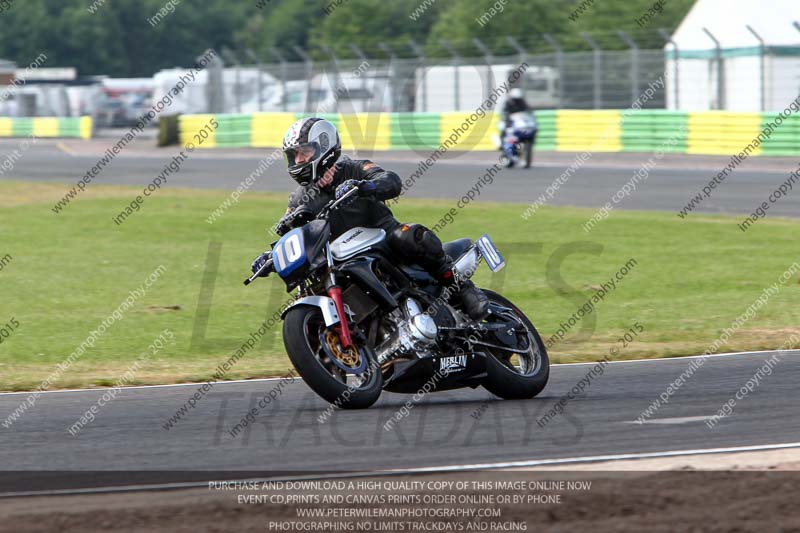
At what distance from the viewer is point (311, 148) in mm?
8180

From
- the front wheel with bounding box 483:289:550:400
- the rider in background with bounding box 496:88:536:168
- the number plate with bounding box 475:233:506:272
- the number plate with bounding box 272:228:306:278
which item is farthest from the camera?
the rider in background with bounding box 496:88:536:168

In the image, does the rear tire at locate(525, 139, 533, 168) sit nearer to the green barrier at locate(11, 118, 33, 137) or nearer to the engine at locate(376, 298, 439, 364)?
the engine at locate(376, 298, 439, 364)

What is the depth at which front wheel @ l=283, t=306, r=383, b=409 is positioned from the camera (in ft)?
24.9

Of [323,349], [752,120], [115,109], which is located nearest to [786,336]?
[323,349]

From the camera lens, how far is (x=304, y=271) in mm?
7867

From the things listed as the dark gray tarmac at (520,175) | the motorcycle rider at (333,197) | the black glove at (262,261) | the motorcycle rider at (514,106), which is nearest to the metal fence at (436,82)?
the dark gray tarmac at (520,175)

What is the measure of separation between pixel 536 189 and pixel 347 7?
5659 centimetres

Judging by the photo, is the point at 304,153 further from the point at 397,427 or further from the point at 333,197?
the point at 397,427

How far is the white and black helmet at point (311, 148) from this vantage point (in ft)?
26.8

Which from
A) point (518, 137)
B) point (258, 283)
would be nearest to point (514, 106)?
point (518, 137)

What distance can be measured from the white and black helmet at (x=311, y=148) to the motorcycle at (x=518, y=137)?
76.8 feet

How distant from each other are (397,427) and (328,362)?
611 millimetres

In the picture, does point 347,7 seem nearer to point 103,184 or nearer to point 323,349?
point 103,184

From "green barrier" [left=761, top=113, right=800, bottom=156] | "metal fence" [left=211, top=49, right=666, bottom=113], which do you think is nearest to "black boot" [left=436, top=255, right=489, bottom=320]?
"green barrier" [left=761, top=113, right=800, bottom=156]
